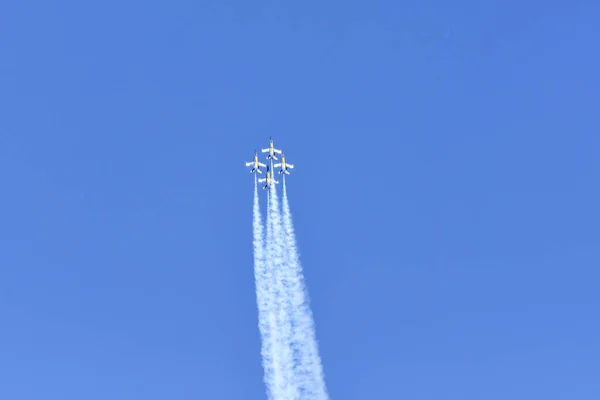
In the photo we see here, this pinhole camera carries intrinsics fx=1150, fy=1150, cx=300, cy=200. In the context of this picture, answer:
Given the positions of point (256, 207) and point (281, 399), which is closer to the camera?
point (281, 399)

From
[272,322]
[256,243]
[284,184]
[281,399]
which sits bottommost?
[281,399]

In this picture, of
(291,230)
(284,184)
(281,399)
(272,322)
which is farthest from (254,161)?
(281,399)

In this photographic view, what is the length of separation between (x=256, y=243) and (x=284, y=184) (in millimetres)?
16607

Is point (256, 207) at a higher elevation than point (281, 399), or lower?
higher

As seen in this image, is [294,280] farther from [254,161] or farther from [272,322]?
[254,161]

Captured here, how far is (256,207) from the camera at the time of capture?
524ft

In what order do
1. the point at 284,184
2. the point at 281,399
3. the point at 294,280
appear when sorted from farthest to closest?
the point at 284,184, the point at 294,280, the point at 281,399

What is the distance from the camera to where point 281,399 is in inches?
5630

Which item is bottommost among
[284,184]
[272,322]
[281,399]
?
[281,399]

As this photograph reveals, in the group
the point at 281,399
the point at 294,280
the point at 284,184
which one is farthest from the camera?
the point at 284,184

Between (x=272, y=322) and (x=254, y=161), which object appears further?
(x=254, y=161)

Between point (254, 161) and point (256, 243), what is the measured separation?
2117 cm

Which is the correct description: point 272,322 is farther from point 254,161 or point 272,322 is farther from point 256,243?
point 254,161

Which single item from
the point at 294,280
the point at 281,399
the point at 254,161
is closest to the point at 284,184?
the point at 254,161
